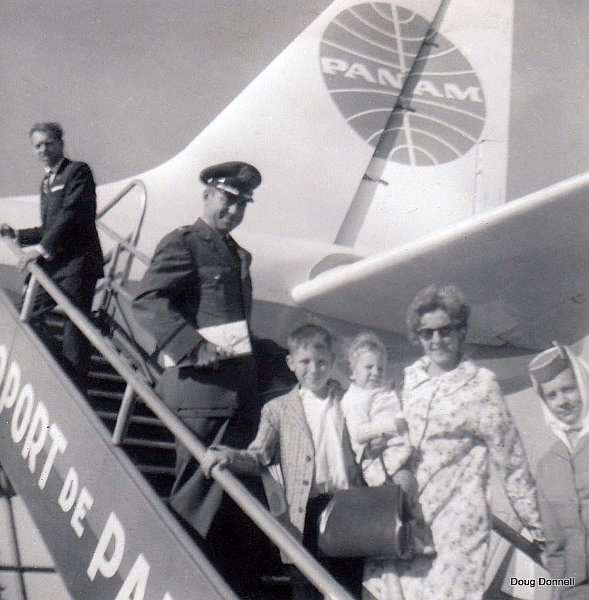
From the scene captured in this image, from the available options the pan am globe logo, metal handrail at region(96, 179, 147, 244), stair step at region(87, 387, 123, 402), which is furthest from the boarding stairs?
the pan am globe logo

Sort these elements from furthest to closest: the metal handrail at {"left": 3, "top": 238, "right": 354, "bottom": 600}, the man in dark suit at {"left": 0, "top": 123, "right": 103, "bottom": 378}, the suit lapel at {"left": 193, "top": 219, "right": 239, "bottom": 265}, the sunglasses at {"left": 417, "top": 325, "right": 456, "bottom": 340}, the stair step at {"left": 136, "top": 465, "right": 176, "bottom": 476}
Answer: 1. the man in dark suit at {"left": 0, "top": 123, "right": 103, "bottom": 378}
2. the stair step at {"left": 136, "top": 465, "right": 176, "bottom": 476}
3. the suit lapel at {"left": 193, "top": 219, "right": 239, "bottom": 265}
4. the sunglasses at {"left": 417, "top": 325, "right": 456, "bottom": 340}
5. the metal handrail at {"left": 3, "top": 238, "right": 354, "bottom": 600}

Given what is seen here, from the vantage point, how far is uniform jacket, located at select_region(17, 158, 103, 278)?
3.40 metres

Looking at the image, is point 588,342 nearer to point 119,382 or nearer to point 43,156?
point 119,382

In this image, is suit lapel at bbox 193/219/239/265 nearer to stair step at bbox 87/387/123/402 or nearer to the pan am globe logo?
stair step at bbox 87/387/123/402

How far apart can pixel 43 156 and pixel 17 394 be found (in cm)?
110

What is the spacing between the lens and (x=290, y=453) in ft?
7.38

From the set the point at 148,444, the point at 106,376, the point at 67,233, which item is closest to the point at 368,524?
the point at 148,444

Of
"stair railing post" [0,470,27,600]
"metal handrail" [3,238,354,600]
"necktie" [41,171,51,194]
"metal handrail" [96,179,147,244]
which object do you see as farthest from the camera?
"metal handrail" [96,179,147,244]

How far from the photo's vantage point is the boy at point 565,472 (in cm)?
211

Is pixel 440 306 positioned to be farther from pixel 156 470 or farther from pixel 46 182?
pixel 46 182

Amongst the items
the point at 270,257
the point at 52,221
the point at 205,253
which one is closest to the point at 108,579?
the point at 205,253

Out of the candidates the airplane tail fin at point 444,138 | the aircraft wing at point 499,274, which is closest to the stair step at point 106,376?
the aircraft wing at point 499,274

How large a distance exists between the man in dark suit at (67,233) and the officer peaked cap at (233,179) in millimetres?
991

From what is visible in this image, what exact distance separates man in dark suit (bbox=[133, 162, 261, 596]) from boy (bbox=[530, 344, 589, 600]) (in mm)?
891
